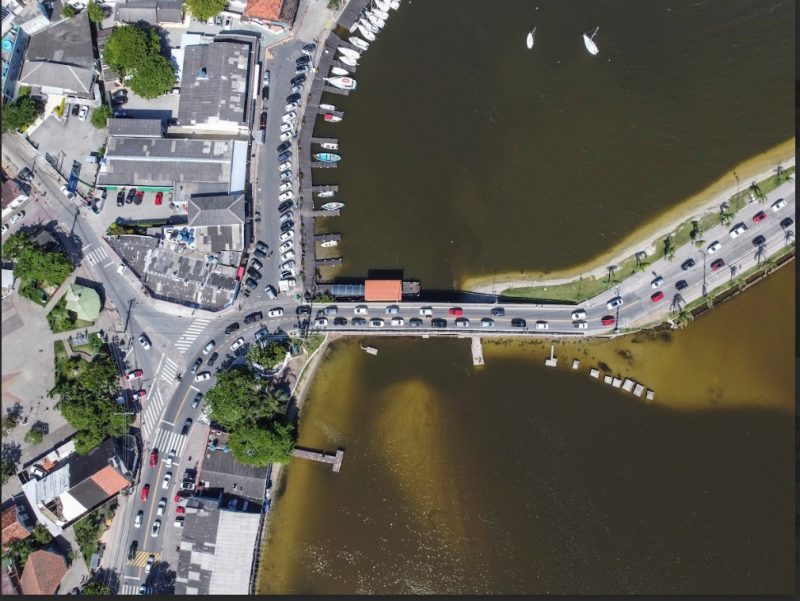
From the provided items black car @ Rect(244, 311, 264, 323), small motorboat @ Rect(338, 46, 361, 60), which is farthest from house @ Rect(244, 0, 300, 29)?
black car @ Rect(244, 311, 264, 323)

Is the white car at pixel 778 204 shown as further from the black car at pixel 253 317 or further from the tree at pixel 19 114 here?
the tree at pixel 19 114

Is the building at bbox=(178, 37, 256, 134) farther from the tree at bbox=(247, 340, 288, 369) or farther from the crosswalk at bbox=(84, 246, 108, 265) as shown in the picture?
the tree at bbox=(247, 340, 288, 369)

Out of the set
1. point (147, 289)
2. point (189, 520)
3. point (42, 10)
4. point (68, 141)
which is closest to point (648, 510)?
point (189, 520)

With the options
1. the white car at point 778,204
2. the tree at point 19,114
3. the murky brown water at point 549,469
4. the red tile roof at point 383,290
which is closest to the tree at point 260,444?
the murky brown water at point 549,469

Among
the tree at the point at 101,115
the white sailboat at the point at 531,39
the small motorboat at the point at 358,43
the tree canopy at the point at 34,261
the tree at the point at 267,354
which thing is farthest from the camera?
the small motorboat at the point at 358,43

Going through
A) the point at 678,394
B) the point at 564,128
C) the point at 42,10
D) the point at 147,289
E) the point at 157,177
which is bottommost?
the point at 678,394

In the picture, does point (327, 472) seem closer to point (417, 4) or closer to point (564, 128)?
point (564, 128)
